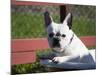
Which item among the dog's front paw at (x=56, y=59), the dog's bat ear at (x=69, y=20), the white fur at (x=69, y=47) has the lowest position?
the dog's front paw at (x=56, y=59)

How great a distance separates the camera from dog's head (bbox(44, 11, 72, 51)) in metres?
1.85

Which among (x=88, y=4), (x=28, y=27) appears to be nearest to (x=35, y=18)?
(x=28, y=27)

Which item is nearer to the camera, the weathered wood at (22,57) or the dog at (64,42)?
the weathered wood at (22,57)

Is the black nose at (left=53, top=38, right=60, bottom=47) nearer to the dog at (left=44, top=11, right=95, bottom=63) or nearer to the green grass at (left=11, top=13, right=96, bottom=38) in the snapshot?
the dog at (left=44, top=11, right=95, bottom=63)

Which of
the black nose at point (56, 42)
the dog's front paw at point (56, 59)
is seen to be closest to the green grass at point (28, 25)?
the black nose at point (56, 42)

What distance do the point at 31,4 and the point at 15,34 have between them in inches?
12.1

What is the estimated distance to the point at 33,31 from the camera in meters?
1.80

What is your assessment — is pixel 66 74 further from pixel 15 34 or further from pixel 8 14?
pixel 8 14

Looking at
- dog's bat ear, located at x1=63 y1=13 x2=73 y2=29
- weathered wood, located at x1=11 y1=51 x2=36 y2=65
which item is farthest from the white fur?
weathered wood, located at x1=11 y1=51 x2=36 y2=65

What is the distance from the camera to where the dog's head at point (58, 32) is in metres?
1.85

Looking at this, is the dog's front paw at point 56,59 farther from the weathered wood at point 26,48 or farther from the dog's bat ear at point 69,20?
the dog's bat ear at point 69,20

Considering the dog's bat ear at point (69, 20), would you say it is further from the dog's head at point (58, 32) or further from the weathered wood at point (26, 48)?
the weathered wood at point (26, 48)

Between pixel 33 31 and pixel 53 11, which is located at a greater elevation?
pixel 53 11

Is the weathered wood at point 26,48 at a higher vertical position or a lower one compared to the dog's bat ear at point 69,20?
lower
